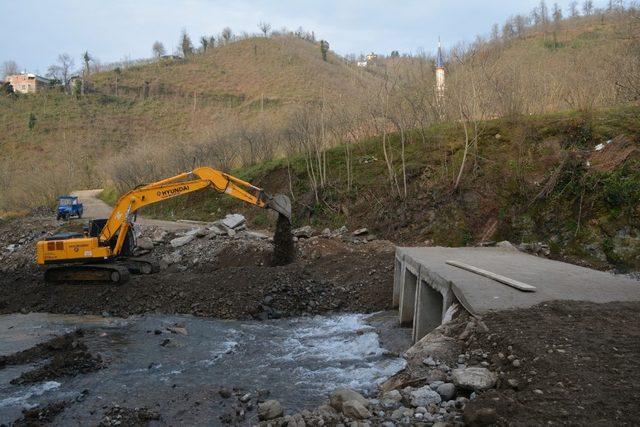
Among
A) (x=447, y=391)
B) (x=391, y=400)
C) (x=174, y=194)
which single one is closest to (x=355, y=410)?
(x=391, y=400)

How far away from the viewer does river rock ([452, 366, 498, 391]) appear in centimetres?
575

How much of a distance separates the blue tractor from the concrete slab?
20889mm

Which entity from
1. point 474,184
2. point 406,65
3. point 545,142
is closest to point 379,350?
point 474,184

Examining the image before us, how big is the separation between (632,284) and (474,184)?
9768 millimetres

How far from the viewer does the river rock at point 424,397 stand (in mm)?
5684

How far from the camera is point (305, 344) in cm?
1024

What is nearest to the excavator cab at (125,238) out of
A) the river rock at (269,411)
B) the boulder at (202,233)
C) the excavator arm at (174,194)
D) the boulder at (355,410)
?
the excavator arm at (174,194)

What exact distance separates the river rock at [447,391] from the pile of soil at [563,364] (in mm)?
349

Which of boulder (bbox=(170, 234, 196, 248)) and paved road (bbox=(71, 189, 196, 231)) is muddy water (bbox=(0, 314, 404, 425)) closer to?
boulder (bbox=(170, 234, 196, 248))

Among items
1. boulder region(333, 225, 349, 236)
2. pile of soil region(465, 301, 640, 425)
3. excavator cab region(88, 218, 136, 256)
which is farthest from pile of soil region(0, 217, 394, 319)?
pile of soil region(465, 301, 640, 425)

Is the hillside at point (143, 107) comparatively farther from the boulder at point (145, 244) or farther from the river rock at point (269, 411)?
the river rock at point (269, 411)

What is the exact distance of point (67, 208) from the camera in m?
27.3

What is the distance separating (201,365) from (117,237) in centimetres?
727

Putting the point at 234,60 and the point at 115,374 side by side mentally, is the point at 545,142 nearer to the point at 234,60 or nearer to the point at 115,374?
the point at 115,374
